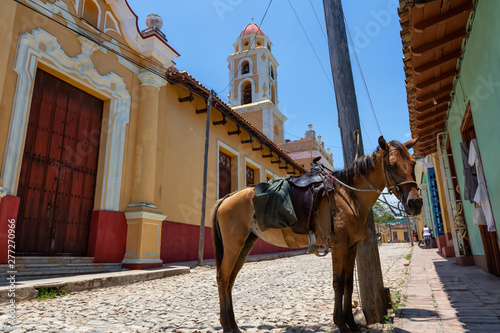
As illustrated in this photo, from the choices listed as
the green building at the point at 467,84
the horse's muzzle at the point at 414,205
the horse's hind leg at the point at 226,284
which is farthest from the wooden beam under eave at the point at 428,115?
the horse's hind leg at the point at 226,284

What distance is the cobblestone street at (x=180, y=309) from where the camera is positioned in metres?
3.29

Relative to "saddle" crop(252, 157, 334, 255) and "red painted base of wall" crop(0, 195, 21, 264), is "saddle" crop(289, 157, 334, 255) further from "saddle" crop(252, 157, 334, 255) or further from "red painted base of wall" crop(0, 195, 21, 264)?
"red painted base of wall" crop(0, 195, 21, 264)

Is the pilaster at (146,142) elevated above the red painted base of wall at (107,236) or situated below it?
above

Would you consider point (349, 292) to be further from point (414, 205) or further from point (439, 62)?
point (439, 62)

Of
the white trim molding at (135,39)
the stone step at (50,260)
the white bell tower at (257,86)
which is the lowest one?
the stone step at (50,260)

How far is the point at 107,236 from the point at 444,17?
296 inches

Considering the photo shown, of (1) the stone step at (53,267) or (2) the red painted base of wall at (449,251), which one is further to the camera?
(2) the red painted base of wall at (449,251)

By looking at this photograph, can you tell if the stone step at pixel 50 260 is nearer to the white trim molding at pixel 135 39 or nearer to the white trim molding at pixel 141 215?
the white trim molding at pixel 141 215

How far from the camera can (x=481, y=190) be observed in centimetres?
502

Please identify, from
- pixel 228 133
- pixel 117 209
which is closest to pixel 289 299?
pixel 117 209

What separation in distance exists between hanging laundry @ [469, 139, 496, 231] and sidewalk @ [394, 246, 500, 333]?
0.94 meters

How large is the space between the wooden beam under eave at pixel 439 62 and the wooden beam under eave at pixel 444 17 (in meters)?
1.00

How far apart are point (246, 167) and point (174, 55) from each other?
280 inches

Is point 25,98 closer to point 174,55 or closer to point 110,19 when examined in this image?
point 110,19
